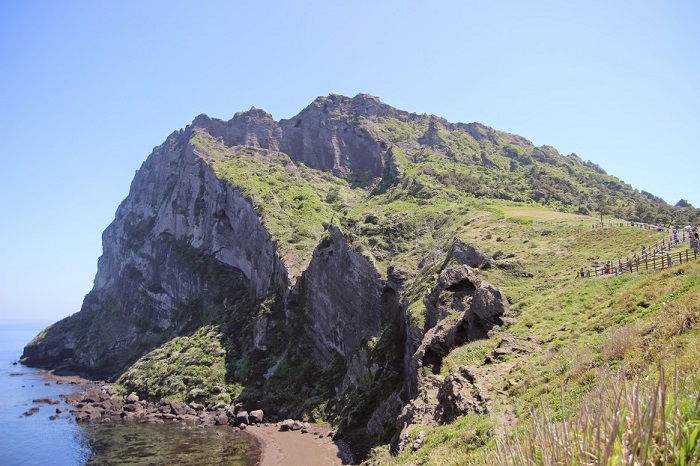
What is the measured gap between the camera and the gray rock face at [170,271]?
420 feet

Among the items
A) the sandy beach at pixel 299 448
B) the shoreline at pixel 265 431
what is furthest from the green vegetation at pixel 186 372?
the sandy beach at pixel 299 448

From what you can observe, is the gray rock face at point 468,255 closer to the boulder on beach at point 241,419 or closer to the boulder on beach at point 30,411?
the boulder on beach at point 241,419

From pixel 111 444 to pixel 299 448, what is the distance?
1137 inches

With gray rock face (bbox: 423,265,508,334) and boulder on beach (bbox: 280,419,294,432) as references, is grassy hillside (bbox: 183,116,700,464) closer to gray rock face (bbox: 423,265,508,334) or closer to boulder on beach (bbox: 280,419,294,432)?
gray rock face (bbox: 423,265,508,334)

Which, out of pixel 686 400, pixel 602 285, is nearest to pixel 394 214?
pixel 602 285

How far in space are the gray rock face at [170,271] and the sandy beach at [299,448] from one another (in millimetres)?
38588

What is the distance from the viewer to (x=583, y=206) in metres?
105

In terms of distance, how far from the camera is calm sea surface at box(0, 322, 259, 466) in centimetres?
5800

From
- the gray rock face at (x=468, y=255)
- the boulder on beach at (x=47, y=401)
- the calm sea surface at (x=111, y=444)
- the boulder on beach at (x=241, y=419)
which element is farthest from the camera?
the boulder on beach at (x=47, y=401)

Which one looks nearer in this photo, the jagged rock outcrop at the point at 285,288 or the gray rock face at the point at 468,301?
the gray rock face at the point at 468,301

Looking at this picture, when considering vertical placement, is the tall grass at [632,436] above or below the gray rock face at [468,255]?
below

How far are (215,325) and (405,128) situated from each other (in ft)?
380

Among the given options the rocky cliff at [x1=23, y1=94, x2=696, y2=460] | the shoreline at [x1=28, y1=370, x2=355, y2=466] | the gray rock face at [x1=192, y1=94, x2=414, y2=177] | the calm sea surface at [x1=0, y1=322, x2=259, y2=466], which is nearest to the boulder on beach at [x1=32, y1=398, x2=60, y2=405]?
the shoreline at [x1=28, y1=370, x2=355, y2=466]

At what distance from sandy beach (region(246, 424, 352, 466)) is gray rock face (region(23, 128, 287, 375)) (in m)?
38.6
